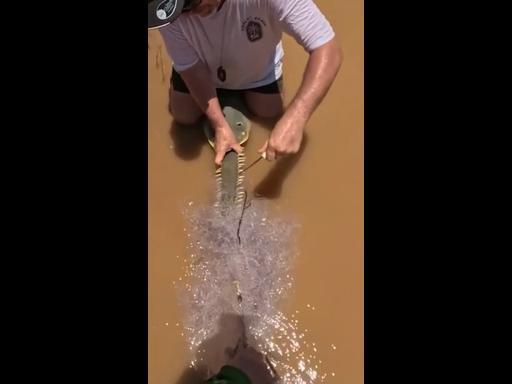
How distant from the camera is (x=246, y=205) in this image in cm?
144

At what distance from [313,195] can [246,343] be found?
45 centimetres

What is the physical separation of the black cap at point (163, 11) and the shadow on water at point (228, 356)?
2.44ft

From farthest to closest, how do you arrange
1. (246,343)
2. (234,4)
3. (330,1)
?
(330,1)
(246,343)
(234,4)

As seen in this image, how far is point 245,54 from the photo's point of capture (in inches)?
52.8

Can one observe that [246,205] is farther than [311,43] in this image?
Yes

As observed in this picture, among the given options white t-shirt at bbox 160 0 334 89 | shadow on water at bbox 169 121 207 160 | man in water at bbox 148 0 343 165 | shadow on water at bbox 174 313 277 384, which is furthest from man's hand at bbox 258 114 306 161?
shadow on water at bbox 174 313 277 384

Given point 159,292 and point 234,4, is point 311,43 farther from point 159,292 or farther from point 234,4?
point 159,292

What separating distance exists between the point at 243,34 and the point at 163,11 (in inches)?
10.9

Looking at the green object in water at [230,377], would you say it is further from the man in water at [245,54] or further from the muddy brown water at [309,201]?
the man in water at [245,54]

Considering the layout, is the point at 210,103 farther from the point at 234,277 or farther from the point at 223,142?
the point at 234,277

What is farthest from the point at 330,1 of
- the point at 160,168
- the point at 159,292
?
the point at 159,292

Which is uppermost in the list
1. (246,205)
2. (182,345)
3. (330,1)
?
(330,1)

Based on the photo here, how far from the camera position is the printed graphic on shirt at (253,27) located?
122cm

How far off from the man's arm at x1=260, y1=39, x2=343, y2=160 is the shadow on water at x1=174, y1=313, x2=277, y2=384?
46cm
